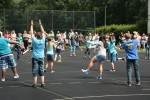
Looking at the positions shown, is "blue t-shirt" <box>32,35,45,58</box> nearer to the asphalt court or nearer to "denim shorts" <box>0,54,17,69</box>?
the asphalt court

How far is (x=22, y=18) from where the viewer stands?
161 feet

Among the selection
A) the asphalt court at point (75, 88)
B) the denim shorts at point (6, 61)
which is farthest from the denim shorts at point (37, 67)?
the denim shorts at point (6, 61)

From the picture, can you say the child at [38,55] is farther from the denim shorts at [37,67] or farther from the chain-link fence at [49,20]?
the chain-link fence at [49,20]

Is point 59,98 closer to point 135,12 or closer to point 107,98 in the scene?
point 107,98

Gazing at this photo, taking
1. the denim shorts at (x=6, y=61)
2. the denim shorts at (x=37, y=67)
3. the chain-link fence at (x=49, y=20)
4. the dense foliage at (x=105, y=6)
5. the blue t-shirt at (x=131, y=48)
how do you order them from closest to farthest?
the denim shorts at (x=37, y=67) < the blue t-shirt at (x=131, y=48) < the denim shorts at (x=6, y=61) < the chain-link fence at (x=49, y=20) < the dense foliage at (x=105, y=6)

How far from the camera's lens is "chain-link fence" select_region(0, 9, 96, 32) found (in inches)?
1913

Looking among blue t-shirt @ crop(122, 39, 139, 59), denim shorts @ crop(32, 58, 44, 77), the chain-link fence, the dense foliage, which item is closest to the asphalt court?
denim shorts @ crop(32, 58, 44, 77)

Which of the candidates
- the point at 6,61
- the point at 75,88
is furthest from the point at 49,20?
the point at 75,88

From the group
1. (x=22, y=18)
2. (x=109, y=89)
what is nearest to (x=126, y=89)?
(x=109, y=89)

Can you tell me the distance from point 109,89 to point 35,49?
104 inches

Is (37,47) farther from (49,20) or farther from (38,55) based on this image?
(49,20)

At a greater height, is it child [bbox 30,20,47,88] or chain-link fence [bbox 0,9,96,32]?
chain-link fence [bbox 0,9,96,32]

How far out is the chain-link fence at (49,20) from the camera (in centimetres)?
4859

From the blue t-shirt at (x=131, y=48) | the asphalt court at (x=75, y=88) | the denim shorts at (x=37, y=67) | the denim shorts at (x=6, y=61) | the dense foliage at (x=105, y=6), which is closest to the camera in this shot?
the asphalt court at (x=75, y=88)
